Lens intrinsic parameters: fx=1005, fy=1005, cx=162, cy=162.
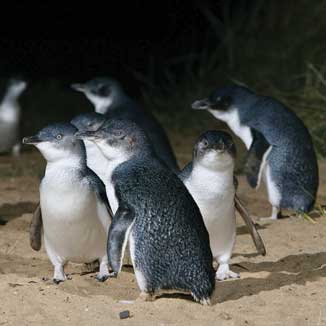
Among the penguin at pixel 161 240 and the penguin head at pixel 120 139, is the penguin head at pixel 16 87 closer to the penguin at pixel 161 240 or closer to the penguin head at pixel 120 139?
the penguin head at pixel 120 139

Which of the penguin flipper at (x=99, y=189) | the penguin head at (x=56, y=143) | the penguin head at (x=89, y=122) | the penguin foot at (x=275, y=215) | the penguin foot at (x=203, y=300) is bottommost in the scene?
the penguin foot at (x=275, y=215)

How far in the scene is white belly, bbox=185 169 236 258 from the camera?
531cm

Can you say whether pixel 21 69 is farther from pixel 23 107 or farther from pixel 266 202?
pixel 266 202

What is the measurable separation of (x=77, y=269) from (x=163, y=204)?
1.37 meters

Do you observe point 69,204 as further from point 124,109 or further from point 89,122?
point 124,109

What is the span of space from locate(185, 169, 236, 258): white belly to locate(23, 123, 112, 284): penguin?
19.2 inches

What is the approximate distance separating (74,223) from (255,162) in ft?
7.41

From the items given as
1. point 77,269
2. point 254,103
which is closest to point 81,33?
point 254,103

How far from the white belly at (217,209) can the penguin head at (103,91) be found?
140 inches

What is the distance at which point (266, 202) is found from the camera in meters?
8.00

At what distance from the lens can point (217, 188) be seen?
5.30 m

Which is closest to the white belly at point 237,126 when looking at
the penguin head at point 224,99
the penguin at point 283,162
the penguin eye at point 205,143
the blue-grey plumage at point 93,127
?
the penguin head at point 224,99

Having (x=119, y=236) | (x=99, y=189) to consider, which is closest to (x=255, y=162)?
(x=99, y=189)

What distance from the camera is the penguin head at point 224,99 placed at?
8164mm
